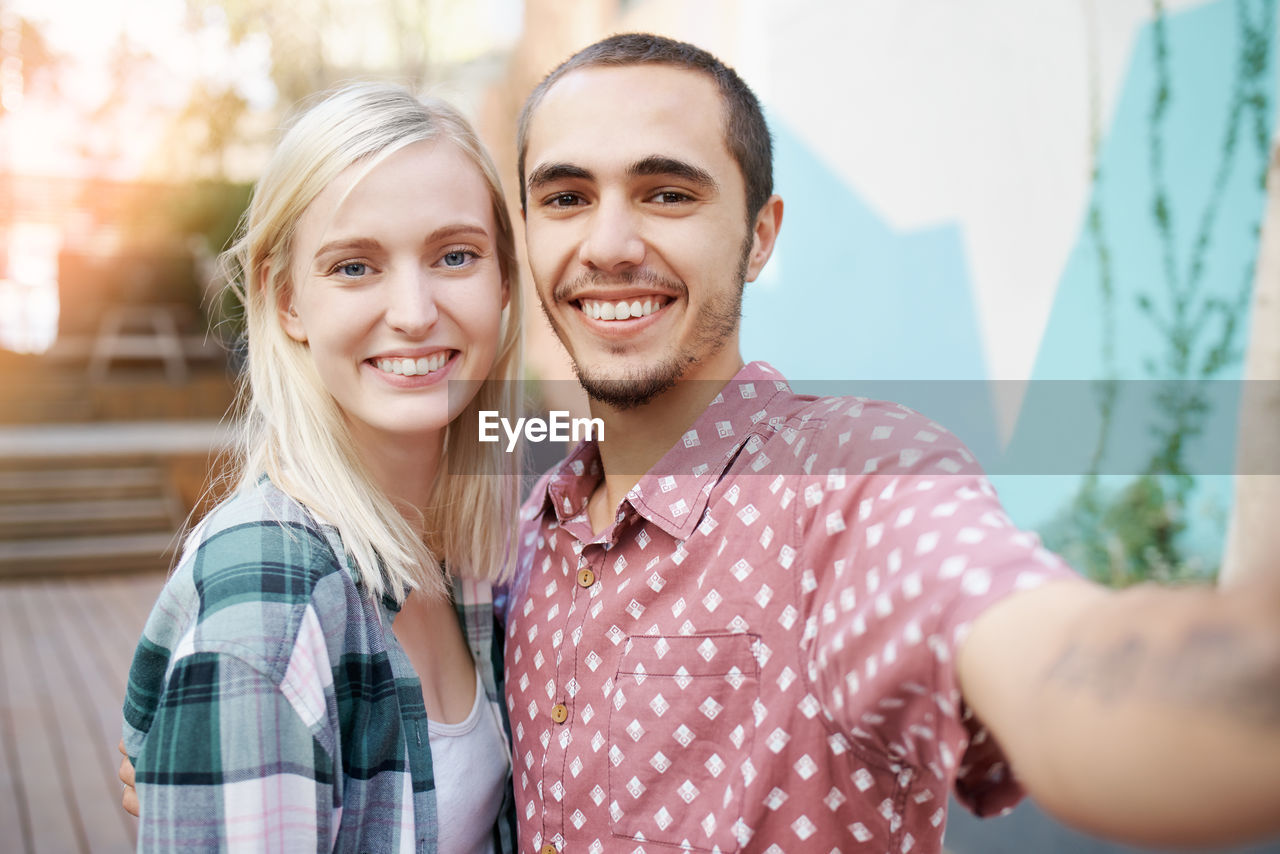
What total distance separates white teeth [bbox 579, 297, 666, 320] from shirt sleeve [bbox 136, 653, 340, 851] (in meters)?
0.72

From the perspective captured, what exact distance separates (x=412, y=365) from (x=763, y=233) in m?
0.64

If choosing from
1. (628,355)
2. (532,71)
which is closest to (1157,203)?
(628,355)

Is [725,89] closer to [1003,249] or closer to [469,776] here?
[469,776]

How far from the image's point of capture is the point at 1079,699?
0.75 metres

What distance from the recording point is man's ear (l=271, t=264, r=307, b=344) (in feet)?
5.33

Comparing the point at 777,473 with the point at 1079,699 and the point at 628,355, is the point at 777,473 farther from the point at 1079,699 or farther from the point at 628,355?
the point at 1079,699

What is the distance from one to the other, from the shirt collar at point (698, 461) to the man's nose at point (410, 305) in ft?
1.10

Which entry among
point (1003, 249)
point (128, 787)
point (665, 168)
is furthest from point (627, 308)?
point (1003, 249)

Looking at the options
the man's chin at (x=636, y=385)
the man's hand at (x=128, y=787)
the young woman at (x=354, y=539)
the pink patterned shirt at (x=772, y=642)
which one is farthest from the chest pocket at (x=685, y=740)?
the man's hand at (x=128, y=787)

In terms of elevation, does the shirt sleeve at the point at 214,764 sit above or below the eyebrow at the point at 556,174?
below

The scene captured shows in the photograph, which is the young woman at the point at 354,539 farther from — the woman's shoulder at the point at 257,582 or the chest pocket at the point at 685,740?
the chest pocket at the point at 685,740

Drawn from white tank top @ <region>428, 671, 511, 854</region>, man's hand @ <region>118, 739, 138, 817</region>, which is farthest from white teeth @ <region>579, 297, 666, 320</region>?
man's hand @ <region>118, 739, 138, 817</region>

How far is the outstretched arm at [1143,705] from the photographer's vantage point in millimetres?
655

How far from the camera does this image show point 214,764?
3.75ft
